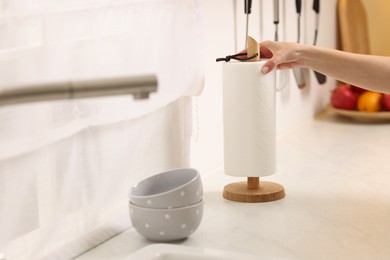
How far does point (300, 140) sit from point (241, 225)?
83 cm

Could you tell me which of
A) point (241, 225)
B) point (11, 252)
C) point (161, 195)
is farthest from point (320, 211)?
point (11, 252)

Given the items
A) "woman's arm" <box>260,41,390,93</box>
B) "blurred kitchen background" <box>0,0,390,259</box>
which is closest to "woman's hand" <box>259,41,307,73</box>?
"woman's arm" <box>260,41,390,93</box>

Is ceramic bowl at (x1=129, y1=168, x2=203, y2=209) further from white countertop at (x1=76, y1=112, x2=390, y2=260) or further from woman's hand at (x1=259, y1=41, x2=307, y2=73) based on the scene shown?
woman's hand at (x1=259, y1=41, x2=307, y2=73)

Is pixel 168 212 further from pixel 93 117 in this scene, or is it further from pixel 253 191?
pixel 253 191

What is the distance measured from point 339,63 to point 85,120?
68 cm

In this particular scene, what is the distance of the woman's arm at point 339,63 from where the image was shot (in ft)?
5.22

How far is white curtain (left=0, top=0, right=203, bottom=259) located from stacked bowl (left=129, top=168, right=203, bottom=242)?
9 centimetres

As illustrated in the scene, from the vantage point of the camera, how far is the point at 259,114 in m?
1.50

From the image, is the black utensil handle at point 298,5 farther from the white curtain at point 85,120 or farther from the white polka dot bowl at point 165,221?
the white polka dot bowl at point 165,221

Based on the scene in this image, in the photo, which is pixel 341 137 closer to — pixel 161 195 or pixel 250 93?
pixel 250 93

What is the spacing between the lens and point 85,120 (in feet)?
3.98

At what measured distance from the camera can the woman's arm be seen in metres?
1.59

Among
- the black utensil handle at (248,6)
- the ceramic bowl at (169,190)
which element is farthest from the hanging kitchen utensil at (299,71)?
the ceramic bowl at (169,190)

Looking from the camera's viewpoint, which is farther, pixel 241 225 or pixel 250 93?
pixel 250 93
